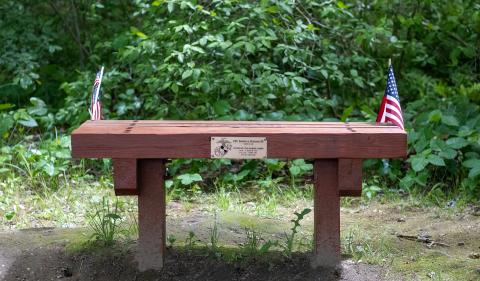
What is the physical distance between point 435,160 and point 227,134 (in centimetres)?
257

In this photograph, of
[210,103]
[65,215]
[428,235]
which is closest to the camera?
[428,235]

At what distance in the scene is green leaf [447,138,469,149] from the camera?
18.2ft

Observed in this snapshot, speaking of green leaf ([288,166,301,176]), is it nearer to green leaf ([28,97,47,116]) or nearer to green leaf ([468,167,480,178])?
green leaf ([468,167,480,178])

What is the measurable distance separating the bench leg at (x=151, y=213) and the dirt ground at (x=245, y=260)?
9 cm

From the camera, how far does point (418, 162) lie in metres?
5.45

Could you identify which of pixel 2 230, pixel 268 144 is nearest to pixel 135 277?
pixel 268 144

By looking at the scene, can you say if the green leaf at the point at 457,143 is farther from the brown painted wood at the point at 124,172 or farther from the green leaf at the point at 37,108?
the green leaf at the point at 37,108

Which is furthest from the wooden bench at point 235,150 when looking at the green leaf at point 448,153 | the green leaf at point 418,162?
the green leaf at point 448,153

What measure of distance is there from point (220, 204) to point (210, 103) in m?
1.29

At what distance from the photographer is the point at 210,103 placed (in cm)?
613

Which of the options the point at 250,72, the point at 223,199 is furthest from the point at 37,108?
the point at 223,199

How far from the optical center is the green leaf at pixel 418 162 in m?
5.39

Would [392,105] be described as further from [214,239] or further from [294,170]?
[294,170]

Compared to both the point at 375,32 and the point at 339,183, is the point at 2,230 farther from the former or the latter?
the point at 375,32
